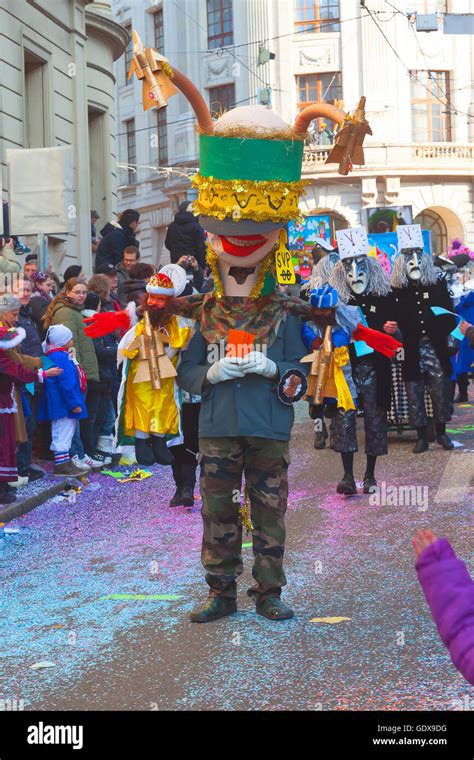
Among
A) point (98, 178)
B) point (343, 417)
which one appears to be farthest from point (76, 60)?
point (343, 417)

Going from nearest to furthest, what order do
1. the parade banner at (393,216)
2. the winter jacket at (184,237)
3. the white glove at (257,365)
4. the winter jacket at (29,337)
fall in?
the white glove at (257,365) → the winter jacket at (29,337) → the winter jacket at (184,237) → the parade banner at (393,216)

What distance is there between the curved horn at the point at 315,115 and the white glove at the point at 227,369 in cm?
120

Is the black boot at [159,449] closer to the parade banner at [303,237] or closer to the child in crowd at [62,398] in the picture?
the child in crowd at [62,398]

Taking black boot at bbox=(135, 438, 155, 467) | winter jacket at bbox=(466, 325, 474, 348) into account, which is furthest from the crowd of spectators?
winter jacket at bbox=(466, 325, 474, 348)

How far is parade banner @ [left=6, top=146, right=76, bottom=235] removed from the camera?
1062 centimetres

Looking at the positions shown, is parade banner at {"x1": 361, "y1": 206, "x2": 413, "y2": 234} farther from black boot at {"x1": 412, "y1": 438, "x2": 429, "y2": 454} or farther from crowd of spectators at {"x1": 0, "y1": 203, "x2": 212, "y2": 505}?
black boot at {"x1": 412, "y1": 438, "x2": 429, "y2": 454}

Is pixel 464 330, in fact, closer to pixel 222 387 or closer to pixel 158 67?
pixel 222 387

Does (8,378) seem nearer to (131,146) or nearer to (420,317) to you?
(420,317)

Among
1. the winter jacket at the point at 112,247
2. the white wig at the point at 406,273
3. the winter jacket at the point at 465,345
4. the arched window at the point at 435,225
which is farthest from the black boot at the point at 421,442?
the arched window at the point at 435,225

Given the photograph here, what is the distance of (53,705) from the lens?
184 inches

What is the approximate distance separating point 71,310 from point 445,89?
30.1m

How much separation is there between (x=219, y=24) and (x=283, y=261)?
3562 centimetres

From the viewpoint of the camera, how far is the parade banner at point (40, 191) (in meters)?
10.6

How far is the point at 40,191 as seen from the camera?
10703 millimetres
